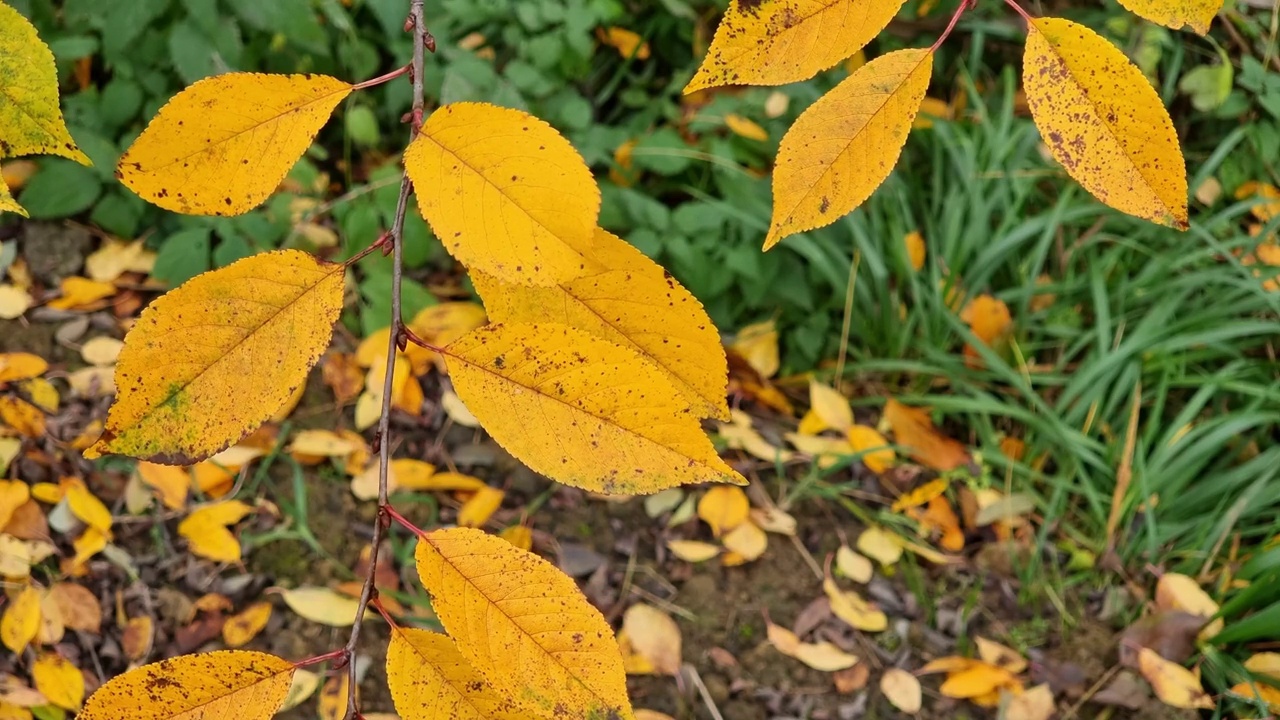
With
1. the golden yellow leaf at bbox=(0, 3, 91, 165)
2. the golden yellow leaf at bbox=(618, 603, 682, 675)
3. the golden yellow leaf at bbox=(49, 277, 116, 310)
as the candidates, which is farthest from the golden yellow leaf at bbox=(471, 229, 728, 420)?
the golden yellow leaf at bbox=(49, 277, 116, 310)

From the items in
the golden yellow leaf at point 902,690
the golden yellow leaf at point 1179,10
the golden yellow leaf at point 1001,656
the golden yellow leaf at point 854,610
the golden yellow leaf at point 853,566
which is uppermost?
the golden yellow leaf at point 1179,10

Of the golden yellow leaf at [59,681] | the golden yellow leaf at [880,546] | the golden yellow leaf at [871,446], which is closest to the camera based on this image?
the golden yellow leaf at [59,681]

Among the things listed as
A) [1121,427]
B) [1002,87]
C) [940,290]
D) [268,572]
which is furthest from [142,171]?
[1002,87]

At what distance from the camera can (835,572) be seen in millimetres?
1640

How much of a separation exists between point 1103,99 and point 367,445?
1382mm

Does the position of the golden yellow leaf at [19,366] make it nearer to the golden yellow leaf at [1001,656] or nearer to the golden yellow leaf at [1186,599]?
the golden yellow leaf at [1001,656]

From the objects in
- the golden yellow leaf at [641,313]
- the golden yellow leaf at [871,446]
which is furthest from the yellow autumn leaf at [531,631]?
the golden yellow leaf at [871,446]

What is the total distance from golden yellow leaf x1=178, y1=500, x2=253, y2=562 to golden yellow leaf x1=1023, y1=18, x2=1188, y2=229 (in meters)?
1.35

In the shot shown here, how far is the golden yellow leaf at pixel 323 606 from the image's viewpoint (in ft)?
4.58

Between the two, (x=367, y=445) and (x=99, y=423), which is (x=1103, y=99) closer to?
(x=367, y=445)

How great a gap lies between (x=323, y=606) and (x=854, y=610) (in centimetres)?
86

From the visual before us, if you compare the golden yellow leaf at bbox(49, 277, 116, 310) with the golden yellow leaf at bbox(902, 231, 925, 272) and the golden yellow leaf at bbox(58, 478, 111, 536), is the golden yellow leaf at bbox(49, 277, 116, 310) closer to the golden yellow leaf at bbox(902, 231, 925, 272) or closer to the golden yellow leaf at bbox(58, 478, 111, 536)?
the golden yellow leaf at bbox(58, 478, 111, 536)

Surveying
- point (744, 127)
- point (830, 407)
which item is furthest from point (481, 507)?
point (744, 127)

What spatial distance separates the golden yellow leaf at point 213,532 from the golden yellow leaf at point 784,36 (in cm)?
126
